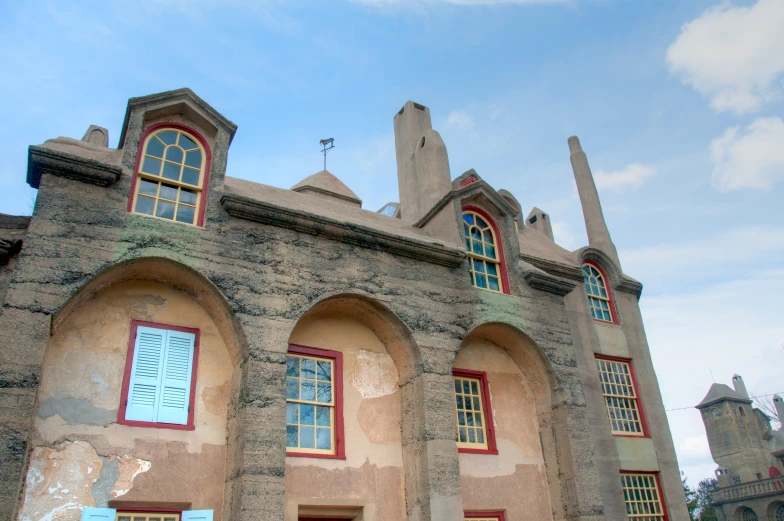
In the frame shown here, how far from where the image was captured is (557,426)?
501 inches

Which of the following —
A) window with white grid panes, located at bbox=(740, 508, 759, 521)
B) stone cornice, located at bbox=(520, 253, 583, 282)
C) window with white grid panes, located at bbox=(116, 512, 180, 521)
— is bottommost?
window with white grid panes, located at bbox=(116, 512, 180, 521)

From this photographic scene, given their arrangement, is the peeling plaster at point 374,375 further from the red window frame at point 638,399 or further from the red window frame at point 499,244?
the red window frame at point 638,399

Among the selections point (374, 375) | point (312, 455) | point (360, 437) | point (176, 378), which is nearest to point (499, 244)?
point (374, 375)

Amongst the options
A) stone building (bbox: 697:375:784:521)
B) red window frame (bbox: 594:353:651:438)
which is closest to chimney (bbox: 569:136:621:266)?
red window frame (bbox: 594:353:651:438)

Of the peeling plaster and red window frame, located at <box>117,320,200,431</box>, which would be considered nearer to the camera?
red window frame, located at <box>117,320,200,431</box>

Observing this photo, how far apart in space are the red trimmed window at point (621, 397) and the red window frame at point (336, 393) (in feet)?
25.1

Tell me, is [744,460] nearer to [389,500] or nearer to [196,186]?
[389,500]

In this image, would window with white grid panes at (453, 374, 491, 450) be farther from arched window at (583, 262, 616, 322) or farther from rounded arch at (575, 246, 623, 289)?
rounded arch at (575, 246, 623, 289)

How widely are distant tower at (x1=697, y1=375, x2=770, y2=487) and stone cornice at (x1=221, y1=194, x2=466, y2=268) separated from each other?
44557 millimetres

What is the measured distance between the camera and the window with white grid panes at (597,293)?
16923 millimetres

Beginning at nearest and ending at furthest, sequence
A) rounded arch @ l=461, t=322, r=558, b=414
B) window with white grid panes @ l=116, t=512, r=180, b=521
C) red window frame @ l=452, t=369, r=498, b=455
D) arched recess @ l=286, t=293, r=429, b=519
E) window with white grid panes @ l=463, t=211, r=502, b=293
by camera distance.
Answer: window with white grid panes @ l=116, t=512, r=180, b=521, arched recess @ l=286, t=293, r=429, b=519, red window frame @ l=452, t=369, r=498, b=455, rounded arch @ l=461, t=322, r=558, b=414, window with white grid panes @ l=463, t=211, r=502, b=293

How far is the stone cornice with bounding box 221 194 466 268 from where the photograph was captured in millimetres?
10648

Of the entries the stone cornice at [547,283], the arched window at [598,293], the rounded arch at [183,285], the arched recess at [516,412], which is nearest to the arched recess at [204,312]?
the rounded arch at [183,285]

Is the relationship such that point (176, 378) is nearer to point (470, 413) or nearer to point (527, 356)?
point (470, 413)
